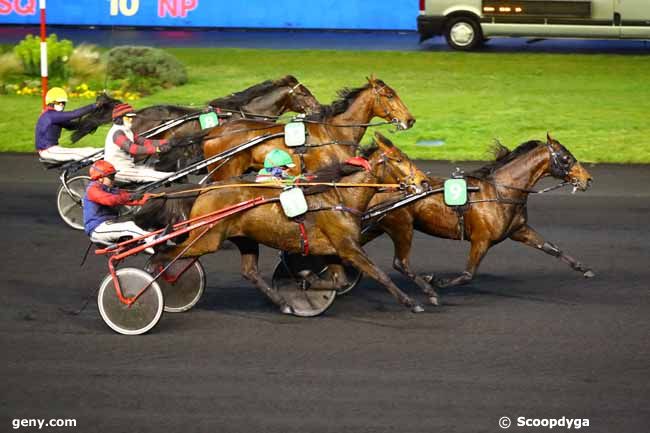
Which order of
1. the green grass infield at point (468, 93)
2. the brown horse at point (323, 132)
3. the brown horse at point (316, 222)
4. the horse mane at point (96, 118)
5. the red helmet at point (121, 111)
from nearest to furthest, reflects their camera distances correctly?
the brown horse at point (316, 222), the red helmet at point (121, 111), the brown horse at point (323, 132), the horse mane at point (96, 118), the green grass infield at point (468, 93)

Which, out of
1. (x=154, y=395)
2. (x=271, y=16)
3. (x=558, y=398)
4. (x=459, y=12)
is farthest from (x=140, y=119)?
(x=271, y=16)

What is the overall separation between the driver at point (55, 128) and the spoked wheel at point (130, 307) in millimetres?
4193

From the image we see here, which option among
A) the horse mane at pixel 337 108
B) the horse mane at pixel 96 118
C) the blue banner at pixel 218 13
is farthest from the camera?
the blue banner at pixel 218 13

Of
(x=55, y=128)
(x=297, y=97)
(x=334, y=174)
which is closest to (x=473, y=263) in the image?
(x=334, y=174)

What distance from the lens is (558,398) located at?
27.5 feet

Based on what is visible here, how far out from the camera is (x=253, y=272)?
10547 millimetres

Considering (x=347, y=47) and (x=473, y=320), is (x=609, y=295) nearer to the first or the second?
(x=473, y=320)

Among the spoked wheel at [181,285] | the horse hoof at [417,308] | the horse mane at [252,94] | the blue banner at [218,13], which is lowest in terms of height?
the horse hoof at [417,308]

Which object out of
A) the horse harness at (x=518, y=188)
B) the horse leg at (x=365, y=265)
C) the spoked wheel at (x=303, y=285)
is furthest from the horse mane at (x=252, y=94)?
the horse leg at (x=365, y=265)

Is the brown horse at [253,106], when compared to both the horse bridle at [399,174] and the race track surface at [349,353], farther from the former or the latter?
the horse bridle at [399,174]

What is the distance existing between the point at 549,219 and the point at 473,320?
14.2ft

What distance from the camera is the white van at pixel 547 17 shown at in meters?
23.3

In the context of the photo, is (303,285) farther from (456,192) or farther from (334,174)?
(456,192)

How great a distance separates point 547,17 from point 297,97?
10.7m
